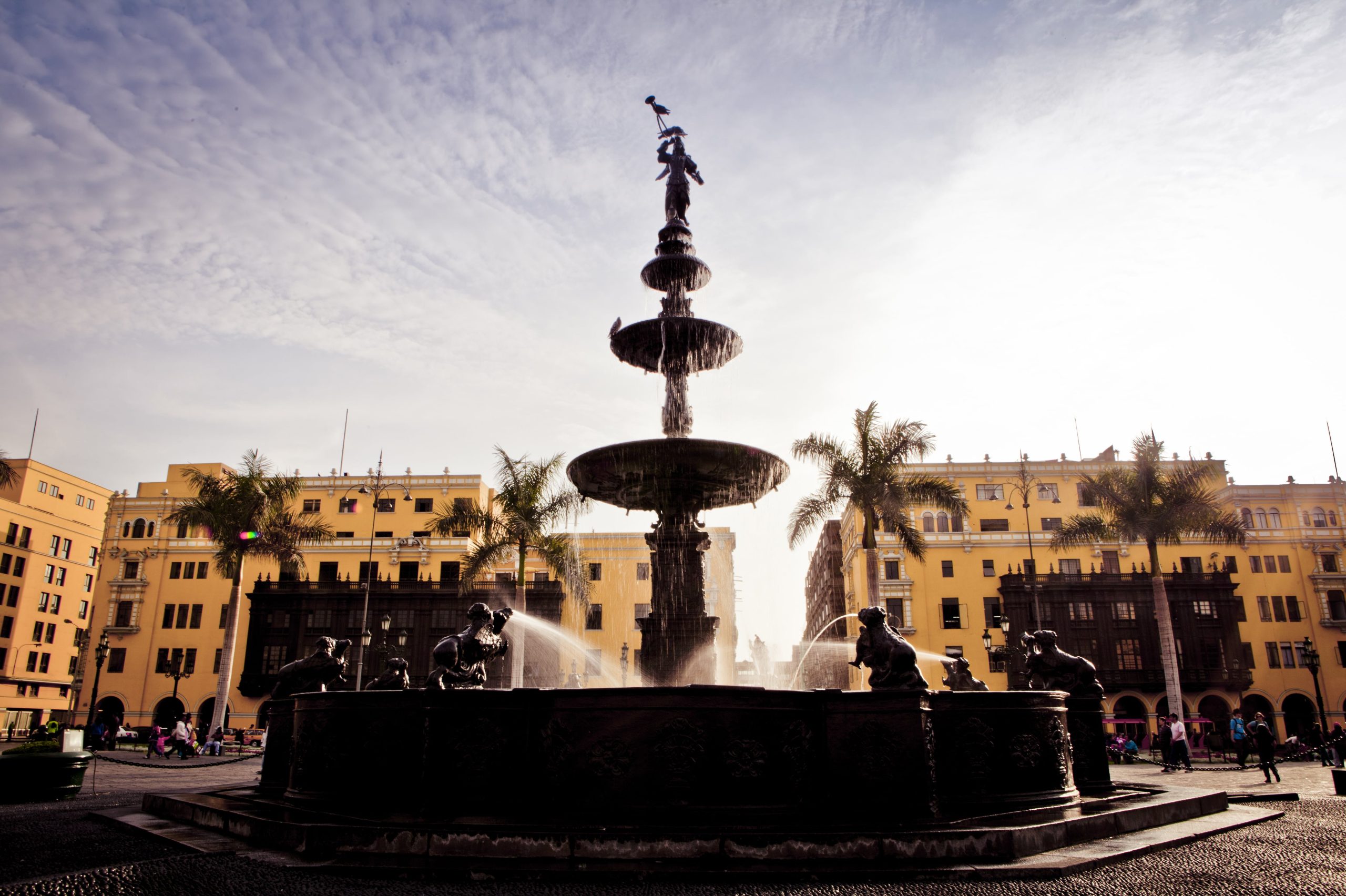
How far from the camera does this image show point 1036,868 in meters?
6.09

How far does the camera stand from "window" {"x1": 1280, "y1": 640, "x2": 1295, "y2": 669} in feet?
163

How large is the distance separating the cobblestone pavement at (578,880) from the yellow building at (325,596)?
38.6 metres

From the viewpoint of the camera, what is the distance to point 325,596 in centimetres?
5012

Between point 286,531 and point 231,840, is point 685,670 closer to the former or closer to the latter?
point 231,840

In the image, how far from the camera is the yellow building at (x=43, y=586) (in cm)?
5606

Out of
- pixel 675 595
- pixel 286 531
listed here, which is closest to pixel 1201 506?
pixel 675 595

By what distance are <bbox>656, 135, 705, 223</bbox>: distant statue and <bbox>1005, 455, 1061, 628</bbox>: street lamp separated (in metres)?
37.8

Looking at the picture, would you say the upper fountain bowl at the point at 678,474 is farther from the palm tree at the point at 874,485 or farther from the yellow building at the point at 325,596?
the yellow building at the point at 325,596

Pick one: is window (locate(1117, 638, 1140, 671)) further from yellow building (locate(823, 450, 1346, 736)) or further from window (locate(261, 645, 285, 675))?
window (locate(261, 645, 285, 675))

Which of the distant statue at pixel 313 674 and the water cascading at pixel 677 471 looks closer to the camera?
the distant statue at pixel 313 674

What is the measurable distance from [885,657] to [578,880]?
318cm

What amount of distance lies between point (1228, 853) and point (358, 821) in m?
7.22

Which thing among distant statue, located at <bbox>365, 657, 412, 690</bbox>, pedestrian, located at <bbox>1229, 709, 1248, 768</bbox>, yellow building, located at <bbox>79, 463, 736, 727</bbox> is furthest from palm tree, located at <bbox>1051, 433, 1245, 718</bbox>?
distant statue, located at <bbox>365, 657, 412, 690</bbox>

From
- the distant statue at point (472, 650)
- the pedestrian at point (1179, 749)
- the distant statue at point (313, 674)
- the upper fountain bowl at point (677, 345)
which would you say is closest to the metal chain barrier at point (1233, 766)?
the pedestrian at point (1179, 749)
